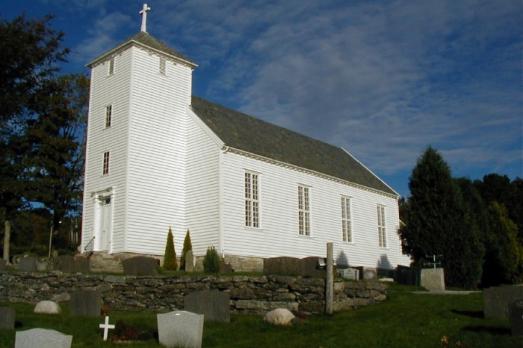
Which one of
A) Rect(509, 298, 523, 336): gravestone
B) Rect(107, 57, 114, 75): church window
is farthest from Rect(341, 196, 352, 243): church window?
Rect(509, 298, 523, 336): gravestone

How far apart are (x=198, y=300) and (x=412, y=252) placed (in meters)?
12.4

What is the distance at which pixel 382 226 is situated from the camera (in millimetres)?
36125

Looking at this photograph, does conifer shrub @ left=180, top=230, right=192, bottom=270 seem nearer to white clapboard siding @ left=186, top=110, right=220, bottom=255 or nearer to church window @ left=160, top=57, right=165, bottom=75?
white clapboard siding @ left=186, top=110, right=220, bottom=255

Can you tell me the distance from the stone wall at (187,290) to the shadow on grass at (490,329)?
4.92m

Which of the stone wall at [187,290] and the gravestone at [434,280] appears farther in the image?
the gravestone at [434,280]

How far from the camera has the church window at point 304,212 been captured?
97.3ft

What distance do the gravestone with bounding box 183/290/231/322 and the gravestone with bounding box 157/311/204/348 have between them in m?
2.60

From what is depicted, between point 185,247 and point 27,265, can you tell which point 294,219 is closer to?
point 185,247

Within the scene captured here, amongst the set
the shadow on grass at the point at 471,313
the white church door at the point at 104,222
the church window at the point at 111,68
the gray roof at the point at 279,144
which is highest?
the church window at the point at 111,68

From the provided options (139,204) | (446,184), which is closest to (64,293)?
(139,204)

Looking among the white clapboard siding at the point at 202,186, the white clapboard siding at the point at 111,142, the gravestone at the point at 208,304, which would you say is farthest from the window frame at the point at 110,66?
the gravestone at the point at 208,304

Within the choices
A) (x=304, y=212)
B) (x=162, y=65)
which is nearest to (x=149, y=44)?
(x=162, y=65)

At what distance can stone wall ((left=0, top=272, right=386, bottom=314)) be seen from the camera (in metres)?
16.9

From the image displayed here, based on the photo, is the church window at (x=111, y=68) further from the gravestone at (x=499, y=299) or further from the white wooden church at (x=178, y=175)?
the gravestone at (x=499, y=299)
